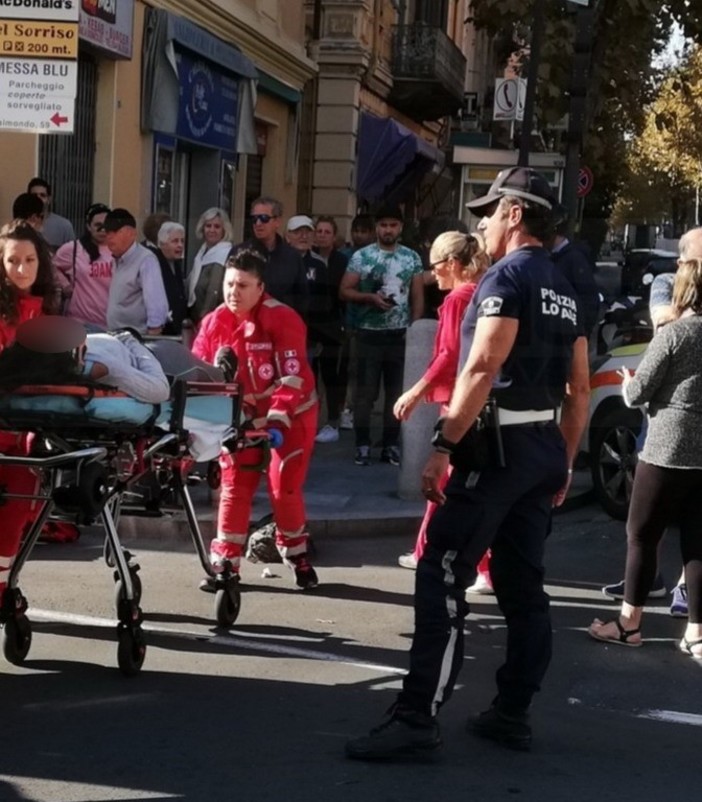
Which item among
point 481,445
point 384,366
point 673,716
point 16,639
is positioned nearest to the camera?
point 481,445

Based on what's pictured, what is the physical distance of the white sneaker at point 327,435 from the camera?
14.4 m

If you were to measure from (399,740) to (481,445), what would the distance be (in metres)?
1.04

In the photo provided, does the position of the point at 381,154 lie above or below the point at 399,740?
above

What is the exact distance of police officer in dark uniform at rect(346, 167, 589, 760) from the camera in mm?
5680

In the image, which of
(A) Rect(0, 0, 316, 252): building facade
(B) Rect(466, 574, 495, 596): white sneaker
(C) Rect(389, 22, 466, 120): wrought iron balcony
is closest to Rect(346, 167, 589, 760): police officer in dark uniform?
(B) Rect(466, 574, 495, 596): white sneaker

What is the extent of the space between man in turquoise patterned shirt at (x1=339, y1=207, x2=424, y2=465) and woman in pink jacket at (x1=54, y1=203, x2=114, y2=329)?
2568 millimetres

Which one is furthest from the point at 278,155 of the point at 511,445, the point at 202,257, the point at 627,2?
the point at 511,445

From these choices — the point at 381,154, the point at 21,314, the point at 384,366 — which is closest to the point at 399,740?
the point at 21,314

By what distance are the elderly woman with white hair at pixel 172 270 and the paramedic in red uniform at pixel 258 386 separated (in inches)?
146

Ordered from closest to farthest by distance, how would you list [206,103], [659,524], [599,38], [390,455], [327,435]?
1. [659,524]
2. [390,455]
3. [327,435]
4. [206,103]
5. [599,38]

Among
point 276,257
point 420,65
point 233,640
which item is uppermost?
point 420,65

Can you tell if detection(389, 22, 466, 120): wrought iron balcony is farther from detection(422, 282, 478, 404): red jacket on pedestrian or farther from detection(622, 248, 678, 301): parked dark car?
detection(422, 282, 478, 404): red jacket on pedestrian

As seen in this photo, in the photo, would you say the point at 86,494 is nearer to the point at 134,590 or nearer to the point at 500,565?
the point at 134,590

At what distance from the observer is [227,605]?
7680 mm
